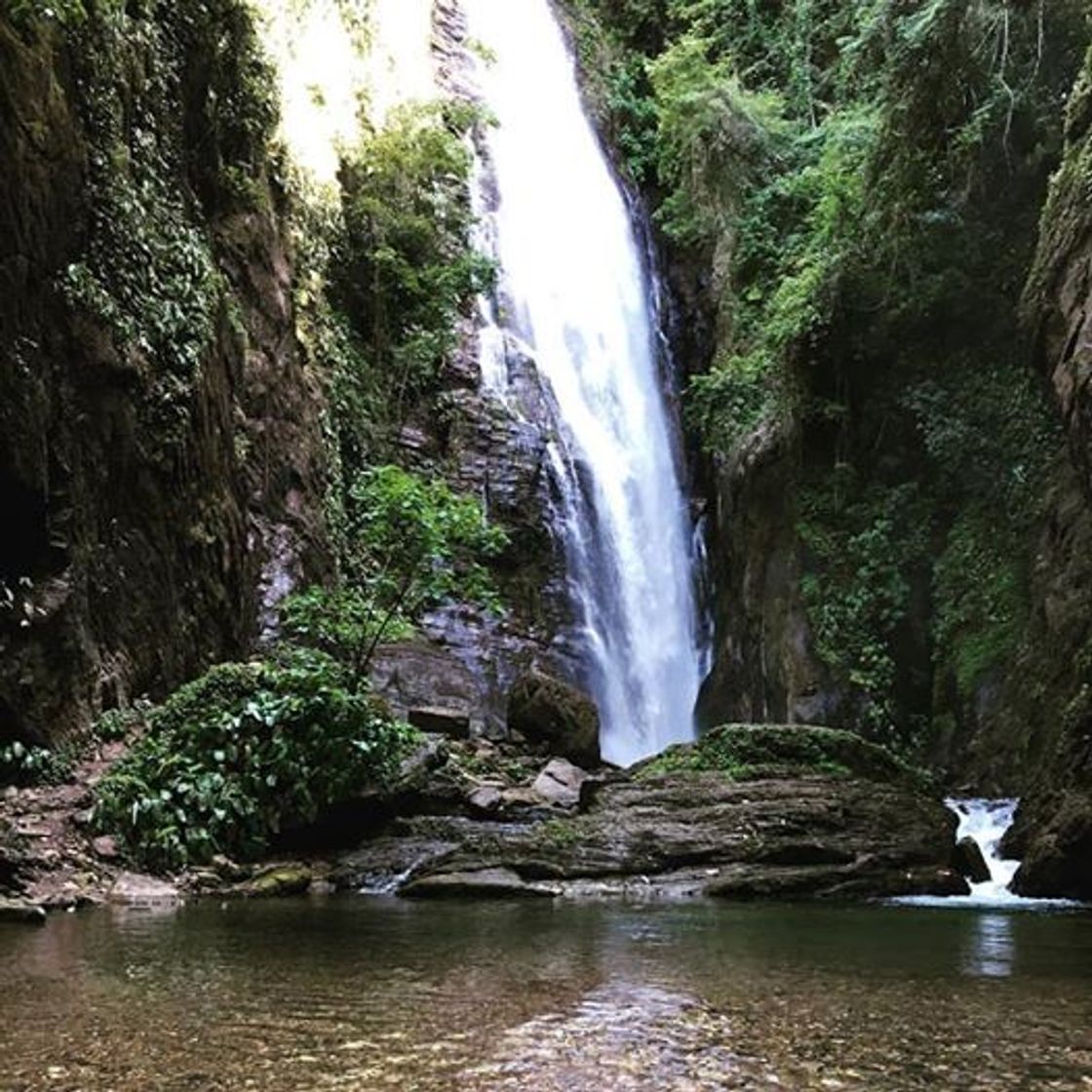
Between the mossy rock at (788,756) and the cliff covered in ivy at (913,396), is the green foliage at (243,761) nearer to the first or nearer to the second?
the mossy rock at (788,756)

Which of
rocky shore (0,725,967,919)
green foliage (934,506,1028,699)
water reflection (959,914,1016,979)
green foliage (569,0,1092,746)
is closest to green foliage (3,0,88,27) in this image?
rocky shore (0,725,967,919)

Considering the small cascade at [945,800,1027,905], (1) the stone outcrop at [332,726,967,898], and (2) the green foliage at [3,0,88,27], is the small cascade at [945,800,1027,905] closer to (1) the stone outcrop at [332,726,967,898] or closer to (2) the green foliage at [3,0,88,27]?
(1) the stone outcrop at [332,726,967,898]

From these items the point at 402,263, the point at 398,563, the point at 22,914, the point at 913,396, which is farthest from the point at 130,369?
the point at 913,396

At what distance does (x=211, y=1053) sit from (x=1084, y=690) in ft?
24.6

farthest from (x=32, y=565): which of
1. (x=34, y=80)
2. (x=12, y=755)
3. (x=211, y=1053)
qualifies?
(x=211, y=1053)

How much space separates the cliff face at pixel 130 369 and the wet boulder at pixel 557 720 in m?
3.31

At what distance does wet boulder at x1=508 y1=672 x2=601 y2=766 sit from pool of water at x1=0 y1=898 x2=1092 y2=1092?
720cm

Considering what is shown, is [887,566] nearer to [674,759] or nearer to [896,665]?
[896,665]

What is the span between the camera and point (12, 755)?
8.08 m

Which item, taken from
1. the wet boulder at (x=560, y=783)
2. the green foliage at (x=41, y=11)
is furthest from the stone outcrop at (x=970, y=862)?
the green foliage at (x=41, y=11)

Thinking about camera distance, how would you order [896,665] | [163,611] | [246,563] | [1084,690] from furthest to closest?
[896,665], [246,563], [163,611], [1084,690]

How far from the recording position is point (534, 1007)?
340 centimetres

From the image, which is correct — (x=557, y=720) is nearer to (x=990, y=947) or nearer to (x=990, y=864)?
(x=990, y=864)

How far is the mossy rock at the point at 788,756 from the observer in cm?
1052
